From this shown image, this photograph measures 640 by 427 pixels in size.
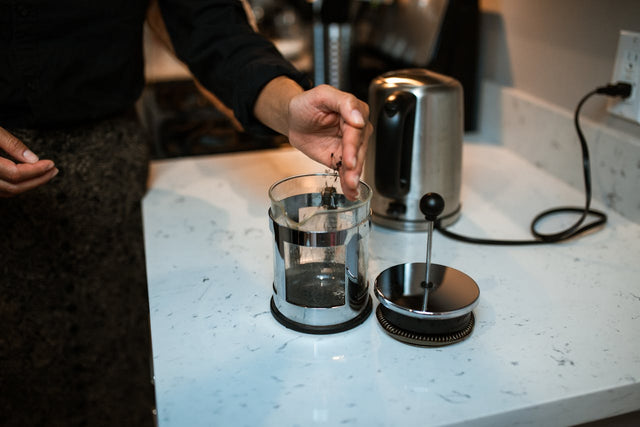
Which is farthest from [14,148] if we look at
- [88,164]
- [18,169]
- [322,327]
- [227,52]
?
[322,327]

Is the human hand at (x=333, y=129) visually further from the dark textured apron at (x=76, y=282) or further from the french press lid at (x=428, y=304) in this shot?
the dark textured apron at (x=76, y=282)

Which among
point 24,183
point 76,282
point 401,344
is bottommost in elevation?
point 76,282

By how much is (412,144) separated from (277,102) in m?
0.20

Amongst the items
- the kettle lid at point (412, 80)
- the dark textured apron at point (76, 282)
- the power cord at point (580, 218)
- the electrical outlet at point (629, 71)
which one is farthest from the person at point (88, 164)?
the electrical outlet at point (629, 71)

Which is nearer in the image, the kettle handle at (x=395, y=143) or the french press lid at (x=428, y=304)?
the french press lid at (x=428, y=304)

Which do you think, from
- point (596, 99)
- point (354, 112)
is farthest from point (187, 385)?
point (596, 99)

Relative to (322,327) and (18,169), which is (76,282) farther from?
(322,327)

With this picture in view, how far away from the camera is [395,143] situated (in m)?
0.77

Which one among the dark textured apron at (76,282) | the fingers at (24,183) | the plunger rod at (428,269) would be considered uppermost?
the fingers at (24,183)

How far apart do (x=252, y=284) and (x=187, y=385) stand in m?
0.19

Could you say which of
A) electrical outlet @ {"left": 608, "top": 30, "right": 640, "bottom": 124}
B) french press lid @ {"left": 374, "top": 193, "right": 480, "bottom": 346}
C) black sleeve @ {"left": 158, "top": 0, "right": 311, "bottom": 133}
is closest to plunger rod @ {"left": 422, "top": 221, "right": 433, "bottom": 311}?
french press lid @ {"left": 374, "top": 193, "right": 480, "bottom": 346}

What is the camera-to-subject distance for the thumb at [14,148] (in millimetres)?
683

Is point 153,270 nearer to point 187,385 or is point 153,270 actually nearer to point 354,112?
point 187,385

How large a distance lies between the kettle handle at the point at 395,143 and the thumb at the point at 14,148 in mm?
457
